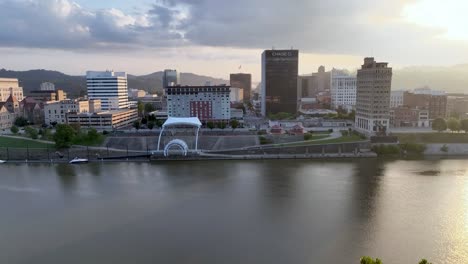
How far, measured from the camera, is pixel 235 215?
10.7m

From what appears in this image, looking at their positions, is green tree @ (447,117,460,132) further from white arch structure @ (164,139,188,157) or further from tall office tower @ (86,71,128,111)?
tall office tower @ (86,71,128,111)

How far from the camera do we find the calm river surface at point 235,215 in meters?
8.38

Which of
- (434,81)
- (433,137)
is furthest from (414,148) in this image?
(434,81)

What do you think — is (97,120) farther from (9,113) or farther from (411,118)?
(411,118)

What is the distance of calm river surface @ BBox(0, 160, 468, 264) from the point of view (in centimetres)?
838

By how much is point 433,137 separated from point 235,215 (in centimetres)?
1726

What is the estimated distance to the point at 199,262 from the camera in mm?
7906

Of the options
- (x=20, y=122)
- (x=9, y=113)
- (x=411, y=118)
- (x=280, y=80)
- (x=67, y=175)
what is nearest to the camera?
(x=67, y=175)

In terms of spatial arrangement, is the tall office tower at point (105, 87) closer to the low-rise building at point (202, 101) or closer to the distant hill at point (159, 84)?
the low-rise building at point (202, 101)

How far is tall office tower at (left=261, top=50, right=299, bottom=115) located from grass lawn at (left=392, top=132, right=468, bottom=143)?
14.6 meters

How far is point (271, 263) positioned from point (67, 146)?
56.5 ft

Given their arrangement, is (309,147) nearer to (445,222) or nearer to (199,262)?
(445,222)

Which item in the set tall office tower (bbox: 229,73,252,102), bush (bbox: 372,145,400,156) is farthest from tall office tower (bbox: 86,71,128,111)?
tall office tower (bbox: 229,73,252,102)

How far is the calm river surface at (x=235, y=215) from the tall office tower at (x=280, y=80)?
1928cm
